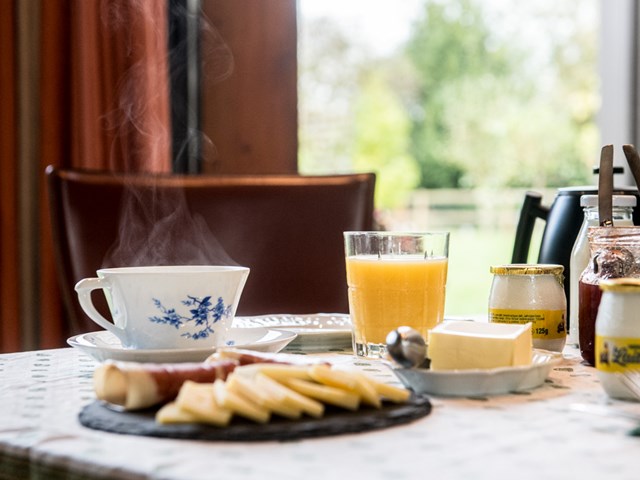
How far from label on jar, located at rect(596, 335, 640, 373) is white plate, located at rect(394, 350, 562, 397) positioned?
6 centimetres

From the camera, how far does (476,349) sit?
2.66 ft

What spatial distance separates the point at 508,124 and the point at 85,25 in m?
10.8

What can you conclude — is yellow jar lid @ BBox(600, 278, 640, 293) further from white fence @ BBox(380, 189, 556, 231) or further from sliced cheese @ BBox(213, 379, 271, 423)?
white fence @ BBox(380, 189, 556, 231)

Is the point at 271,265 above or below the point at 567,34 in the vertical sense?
below

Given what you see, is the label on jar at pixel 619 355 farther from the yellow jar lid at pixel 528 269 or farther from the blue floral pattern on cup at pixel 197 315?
the blue floral pattern on cup at pixel 197 315

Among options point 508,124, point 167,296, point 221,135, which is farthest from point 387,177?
point 167,296

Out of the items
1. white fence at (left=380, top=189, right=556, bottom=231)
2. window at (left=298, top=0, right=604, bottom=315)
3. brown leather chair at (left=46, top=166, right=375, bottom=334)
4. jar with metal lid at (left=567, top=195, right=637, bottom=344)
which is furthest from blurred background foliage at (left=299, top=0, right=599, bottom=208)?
jar with metal lid at (left=567, top=195, right=637, bottom=344)

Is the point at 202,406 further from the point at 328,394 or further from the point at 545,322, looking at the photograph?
the point at 545,322

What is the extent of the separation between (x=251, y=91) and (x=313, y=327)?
1527 mm

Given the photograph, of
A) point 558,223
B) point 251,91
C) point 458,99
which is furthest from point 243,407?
point 458,99

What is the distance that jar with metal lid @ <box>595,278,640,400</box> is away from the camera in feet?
2.51

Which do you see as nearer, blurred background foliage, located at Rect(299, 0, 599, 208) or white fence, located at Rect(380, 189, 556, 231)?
white fence, located at Rect(380, 189, 556, 231)

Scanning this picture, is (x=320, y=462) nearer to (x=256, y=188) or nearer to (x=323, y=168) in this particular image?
(x=256, y=188)

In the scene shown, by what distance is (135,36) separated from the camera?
2.36 m
